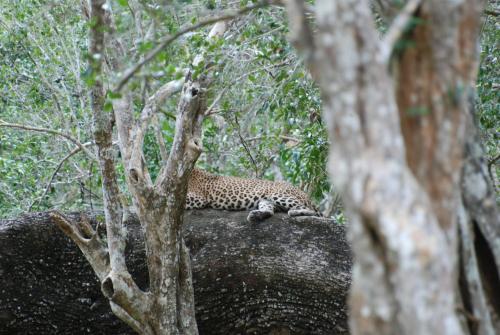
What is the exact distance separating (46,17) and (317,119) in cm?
379

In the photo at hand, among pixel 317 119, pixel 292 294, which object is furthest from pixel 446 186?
pixel 317 119

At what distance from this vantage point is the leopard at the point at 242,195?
357 inches

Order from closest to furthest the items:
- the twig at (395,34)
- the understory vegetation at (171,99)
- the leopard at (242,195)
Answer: the twig at (395,34)
the understory vegetation at (171,99)
the leopard at (242,195)

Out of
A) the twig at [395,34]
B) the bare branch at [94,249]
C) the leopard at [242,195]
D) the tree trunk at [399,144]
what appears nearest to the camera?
the tree trunk at [399,144]

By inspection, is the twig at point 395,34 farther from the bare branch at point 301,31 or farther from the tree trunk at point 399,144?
the bare branch at point 301,31

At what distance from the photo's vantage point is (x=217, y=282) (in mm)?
7398

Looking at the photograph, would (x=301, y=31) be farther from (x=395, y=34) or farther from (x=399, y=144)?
(x=399, y=144)

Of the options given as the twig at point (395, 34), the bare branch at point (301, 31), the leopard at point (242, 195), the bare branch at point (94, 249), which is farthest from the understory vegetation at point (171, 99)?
the twig at point (395, 34)

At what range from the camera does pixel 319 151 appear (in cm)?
822

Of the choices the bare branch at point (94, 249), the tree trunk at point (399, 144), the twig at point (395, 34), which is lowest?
the bare branch at point (94, 249)

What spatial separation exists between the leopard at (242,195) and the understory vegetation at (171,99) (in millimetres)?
235

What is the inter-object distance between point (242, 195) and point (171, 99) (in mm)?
1711

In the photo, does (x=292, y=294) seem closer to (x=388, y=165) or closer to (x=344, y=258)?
(x=344, y=258)

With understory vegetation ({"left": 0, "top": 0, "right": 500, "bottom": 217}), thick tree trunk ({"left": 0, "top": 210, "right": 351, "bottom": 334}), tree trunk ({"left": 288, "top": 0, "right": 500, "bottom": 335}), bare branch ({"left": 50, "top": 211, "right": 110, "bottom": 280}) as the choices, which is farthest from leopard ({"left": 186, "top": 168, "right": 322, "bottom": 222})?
tree trunk ({"left": 288, "top": 0, "right": 500, "bottom": 335})
